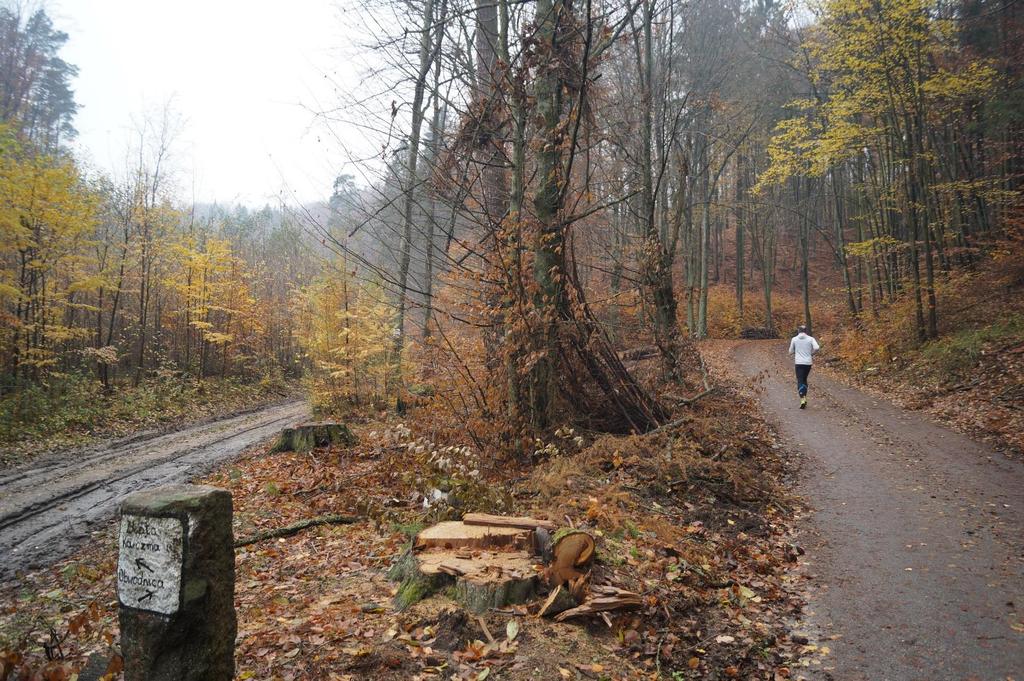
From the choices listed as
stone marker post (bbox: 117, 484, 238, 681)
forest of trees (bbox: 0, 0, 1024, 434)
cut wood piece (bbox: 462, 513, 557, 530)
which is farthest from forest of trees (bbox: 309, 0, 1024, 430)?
stone marker post (bbox: 117, 484, 238, 681)

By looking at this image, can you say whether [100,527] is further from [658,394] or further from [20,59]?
[20,59]

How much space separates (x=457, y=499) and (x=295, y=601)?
76.8 inches

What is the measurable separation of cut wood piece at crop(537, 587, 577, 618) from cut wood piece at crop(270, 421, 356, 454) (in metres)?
8.20

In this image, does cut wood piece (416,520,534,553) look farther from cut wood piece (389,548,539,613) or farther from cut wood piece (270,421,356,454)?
cut wood piece (270,421,356,454)

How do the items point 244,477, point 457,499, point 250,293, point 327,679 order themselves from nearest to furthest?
point 327,679 < point 457,499 < point 244,477 < point 250,293

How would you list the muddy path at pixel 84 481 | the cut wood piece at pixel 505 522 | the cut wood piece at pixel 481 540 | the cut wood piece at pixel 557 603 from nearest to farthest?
the cut wood piece at pixel 557 603 → the cut wood piece at pixel 481 540 → the cut wood piece at pixel 505 522 → the muddy path at pixel 84 481

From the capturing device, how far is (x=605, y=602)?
13.7 ft

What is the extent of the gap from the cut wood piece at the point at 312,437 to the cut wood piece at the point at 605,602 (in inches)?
325

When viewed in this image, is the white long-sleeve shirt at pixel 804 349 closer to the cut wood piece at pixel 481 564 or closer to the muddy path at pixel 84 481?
the cut wood piece at pixel 481 564

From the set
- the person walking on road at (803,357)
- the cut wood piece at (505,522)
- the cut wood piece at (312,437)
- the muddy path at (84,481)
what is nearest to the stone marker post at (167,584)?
the cut wood piece at (505,522)

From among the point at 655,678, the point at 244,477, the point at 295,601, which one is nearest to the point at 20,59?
the point at 244,477

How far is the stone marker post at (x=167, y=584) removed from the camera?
2.80 m

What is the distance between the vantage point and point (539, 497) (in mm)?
6539

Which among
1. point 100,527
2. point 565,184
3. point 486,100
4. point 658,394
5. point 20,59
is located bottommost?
point 100,527
